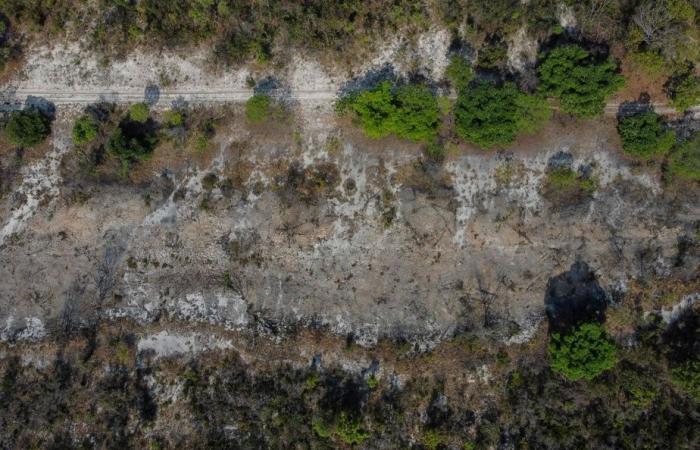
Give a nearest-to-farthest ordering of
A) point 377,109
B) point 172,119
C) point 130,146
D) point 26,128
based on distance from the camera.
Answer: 1. point 377,109
2. point 26,128
3. point 130,146
4. point 172,119

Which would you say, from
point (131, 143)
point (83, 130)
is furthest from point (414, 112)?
point (83, 130)

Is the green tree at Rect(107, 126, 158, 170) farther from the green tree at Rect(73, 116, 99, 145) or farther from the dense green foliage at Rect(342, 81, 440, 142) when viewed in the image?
the dense green foliage at Rect(342, 81, 440, 142)

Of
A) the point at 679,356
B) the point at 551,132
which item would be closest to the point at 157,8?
the point at 551,132

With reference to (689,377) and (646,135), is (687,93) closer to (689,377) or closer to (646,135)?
(646,135)

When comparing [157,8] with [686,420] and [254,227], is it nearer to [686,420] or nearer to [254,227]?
[254,227]

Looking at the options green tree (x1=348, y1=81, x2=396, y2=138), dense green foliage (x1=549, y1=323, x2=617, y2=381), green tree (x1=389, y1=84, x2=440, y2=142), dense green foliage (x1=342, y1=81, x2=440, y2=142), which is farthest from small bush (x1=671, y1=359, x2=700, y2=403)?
green tree (x1=348, y1=81, x2=396, y2=138)

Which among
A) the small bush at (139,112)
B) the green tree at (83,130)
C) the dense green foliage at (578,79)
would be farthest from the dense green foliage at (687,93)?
the green tree at (83,130)

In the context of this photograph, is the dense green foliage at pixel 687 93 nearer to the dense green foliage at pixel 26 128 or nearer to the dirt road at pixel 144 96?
the dirt road at pixel 144 96
